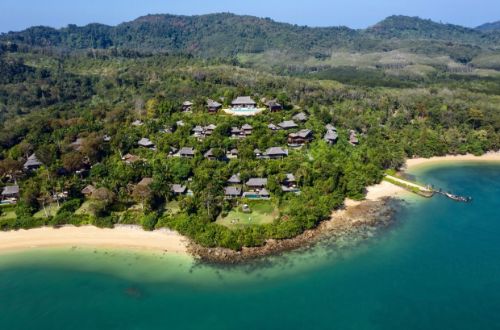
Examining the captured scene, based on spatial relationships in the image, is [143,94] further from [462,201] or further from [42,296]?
[462,201]

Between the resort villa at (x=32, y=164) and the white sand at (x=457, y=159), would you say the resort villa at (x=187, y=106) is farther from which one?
the white sand at (x=457, y=159)

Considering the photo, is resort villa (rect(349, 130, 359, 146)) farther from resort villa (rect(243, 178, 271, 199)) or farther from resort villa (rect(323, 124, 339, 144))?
resort villa (rect(243, 178, 271, 199))

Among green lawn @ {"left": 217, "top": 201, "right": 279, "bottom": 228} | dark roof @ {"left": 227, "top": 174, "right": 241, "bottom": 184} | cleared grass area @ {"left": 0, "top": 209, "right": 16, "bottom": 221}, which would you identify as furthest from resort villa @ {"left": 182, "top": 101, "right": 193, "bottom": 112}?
cleared grass area @ {"left": 0, "top": 209, "right": 16, "bottom": 221}

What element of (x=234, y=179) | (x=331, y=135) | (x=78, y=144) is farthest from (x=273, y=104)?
(x=78, y=144)

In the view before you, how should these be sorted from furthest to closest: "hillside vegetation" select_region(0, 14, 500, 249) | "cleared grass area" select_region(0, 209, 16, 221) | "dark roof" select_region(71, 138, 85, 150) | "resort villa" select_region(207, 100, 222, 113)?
1. "resort villa" select_region(207, 100, 222, 113)
2. "dark roof" select_region(71, 138, 85, 150)
3. "cleared grass area" select_region(0, 209, 16, 221)
4. "hillside vegetation" select_region(0, 14, 500, 249)

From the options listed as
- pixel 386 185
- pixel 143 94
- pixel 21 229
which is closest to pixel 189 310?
pixel 21 229

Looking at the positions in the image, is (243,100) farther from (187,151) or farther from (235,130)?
(187,151)
